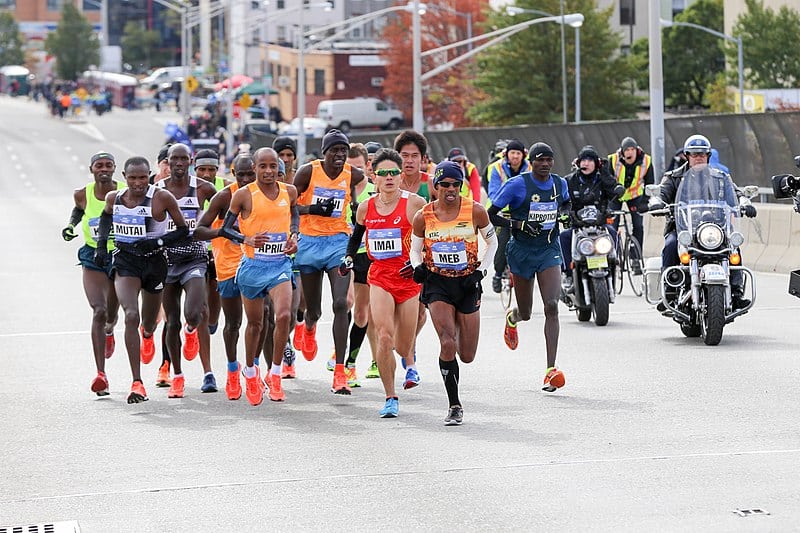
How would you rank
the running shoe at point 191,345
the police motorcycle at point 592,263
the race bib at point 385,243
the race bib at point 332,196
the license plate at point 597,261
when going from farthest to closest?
the police motorcycle at point 592,263 → the license plate at point 597,261 → the running shoe at point 191,345 → the race bib at point 332,196 → the race bib at point 385,243

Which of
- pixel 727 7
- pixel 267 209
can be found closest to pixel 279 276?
pixel 267 209

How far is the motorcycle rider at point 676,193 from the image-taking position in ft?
51.1

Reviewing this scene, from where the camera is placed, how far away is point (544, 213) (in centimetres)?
1340

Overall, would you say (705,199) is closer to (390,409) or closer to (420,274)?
(420,274)

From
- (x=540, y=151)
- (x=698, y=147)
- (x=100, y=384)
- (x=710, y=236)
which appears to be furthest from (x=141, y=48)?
(x=540, y=151)

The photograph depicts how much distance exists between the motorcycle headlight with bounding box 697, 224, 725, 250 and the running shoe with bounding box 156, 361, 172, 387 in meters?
4.87

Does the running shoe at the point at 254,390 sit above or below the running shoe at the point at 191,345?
below

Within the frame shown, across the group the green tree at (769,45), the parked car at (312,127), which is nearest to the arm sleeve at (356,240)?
the green tree at (769,45)

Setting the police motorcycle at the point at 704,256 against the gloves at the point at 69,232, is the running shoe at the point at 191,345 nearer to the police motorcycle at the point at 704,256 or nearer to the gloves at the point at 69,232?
the gloves at the point at 69,232

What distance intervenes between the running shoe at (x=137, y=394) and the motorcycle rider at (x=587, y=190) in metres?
6.21

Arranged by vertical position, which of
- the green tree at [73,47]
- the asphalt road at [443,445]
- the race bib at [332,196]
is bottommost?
the asphalt road at [443,445]

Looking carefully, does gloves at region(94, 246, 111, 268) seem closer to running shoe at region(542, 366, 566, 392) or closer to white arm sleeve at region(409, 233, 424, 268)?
white arm sleeve at region(409, 233, 424, 268)

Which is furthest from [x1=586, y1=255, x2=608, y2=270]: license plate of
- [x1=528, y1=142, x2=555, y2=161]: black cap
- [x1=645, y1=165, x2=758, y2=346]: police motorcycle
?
[x1=528, y1=142, x2=555, y2=161]: black cap

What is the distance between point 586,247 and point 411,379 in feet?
15.2
